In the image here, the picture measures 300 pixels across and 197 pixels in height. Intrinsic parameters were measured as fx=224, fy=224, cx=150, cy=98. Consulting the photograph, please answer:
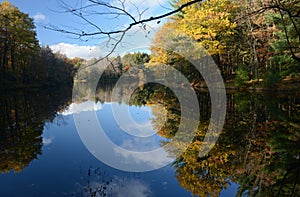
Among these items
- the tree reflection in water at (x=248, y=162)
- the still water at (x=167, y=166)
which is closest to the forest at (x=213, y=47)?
the still water at (x=167, y=166)

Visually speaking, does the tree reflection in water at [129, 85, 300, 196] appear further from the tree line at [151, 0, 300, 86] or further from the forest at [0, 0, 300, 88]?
the tree line at [151, 0, 300, 86]

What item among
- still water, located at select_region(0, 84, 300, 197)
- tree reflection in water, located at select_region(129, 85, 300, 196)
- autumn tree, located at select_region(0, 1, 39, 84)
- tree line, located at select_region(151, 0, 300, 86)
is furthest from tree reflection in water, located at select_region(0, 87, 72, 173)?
autumn tree, located at select_region(0, 1, 39, 84)

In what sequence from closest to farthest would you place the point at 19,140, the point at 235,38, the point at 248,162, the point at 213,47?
the point at 248,162 < the point at 19,140 < the point at 213,47 < the point at 235,38

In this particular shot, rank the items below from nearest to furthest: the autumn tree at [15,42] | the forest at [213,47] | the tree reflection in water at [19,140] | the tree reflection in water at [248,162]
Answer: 1. the tree reflection in water at [248,162]
2. the tree reflection in water at [19,140]
3. the forest at [213,47]
4. the autumn tree at [15,42]

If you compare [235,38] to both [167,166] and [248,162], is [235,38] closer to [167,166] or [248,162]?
[248,162]

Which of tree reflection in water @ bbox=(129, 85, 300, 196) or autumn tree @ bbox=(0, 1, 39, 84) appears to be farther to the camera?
autumn tree @ bbox=(0, 1, 39, 84)

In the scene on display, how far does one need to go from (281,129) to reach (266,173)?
3.08 metres

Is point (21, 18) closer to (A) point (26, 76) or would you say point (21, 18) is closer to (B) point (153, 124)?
(A) point (26, 76)

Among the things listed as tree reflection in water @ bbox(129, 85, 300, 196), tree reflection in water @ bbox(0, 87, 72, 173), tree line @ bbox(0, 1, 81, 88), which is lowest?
tree reflection in water @ bbox(0, 87, 72, 173)

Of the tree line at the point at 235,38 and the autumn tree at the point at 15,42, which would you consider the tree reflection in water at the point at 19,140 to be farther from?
the autumn tree at the point at 15,42

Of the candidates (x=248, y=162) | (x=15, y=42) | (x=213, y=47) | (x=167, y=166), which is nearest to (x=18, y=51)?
(x=15, y=42)

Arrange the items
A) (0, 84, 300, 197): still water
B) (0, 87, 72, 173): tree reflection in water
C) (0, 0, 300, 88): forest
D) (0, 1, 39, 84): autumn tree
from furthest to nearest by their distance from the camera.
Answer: (0, 1, 39, 84): autumn tree < (0, 0, 300, 88): forest < (0, 87, 72, 173): tree reflection in water < (0, 84, 300, 197): still water

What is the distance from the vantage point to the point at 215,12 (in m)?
17.5

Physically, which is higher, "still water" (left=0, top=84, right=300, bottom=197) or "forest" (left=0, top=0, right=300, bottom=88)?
"forest" (left=0, top=0, right=300, bottom=88)
